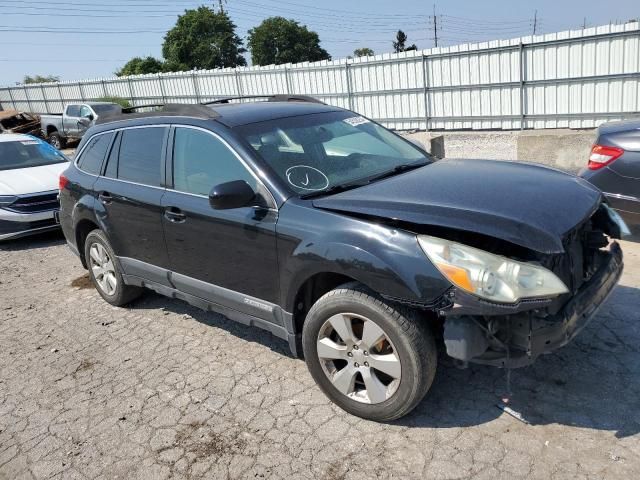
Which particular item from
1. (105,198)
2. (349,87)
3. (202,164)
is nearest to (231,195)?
(202,164)

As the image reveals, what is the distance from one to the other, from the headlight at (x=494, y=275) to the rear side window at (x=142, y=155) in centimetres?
247

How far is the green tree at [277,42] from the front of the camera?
71.6 m

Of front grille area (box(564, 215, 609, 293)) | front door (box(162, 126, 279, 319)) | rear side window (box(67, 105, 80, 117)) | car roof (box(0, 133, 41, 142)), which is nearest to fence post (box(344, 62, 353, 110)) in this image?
car roof (box(0, 133, 41, 142))

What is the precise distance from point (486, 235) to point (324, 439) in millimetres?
1421

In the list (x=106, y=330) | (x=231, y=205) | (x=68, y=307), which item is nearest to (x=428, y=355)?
(x=231, y=205)

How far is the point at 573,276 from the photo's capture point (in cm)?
303

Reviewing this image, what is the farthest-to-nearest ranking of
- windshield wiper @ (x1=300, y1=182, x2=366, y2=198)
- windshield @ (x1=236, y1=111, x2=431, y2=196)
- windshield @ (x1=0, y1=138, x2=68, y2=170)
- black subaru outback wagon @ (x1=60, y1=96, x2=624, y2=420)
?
windshield @ (x1=0, y1=138, x2=68, y2=170), windshield @ (x1=236, y1=111, x2=431, y2=196), windshield wiper @ (x1=300, y1=182, x2=366, y2=198), black subaru outback wagon @ (x1=60, y1=96, x2=624, y2=420)

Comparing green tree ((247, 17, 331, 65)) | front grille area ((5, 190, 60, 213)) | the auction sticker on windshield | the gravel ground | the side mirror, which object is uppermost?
green tree ((247, 17, 331, 65))

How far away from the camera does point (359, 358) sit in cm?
303

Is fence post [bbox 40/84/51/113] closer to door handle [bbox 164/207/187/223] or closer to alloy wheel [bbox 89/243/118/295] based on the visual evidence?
alloy wheel [bbox 89/243/118/295]

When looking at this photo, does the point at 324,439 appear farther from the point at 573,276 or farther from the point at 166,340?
the point at 166,340

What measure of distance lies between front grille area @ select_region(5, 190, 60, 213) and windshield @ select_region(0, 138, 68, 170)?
1.25 m

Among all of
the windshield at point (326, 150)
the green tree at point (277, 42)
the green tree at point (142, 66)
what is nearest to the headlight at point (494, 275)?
the windshield at point (326, 150)

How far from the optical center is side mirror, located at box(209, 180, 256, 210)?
317cm
